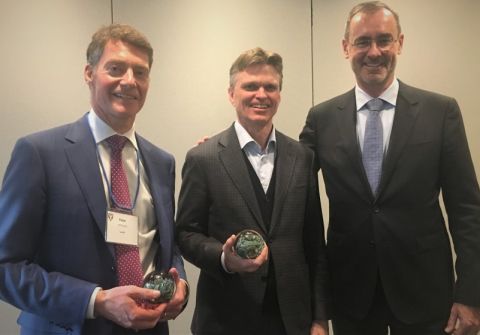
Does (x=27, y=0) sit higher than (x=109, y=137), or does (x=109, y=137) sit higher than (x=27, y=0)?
(x=27, y=0)

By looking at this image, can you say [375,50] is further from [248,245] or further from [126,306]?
[126,306]

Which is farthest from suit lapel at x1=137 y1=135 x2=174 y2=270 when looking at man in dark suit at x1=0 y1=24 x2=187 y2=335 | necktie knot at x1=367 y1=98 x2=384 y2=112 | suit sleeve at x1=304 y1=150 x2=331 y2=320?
necktie knot at x1=367 y1=98 x2=384 y2=112

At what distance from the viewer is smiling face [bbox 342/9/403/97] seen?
2074 mm

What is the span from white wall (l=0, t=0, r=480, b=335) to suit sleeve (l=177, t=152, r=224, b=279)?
1476mm

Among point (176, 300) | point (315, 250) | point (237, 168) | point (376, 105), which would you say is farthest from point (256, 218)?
point (376, 105)

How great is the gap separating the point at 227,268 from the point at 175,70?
203 centimetres

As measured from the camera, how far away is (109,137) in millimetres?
1634

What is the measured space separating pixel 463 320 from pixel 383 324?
344 mm

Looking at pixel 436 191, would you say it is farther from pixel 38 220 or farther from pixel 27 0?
pixel 27 0

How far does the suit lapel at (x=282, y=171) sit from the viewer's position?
1.86m

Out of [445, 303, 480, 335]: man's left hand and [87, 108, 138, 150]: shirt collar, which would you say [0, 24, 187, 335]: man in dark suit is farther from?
[445, 303, 480, 335]: man's left hand

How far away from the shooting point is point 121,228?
4.95 feet

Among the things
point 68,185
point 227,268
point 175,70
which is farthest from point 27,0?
point 227,268

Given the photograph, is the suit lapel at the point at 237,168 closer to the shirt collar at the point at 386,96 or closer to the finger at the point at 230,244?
the finger at the point at 230,244
